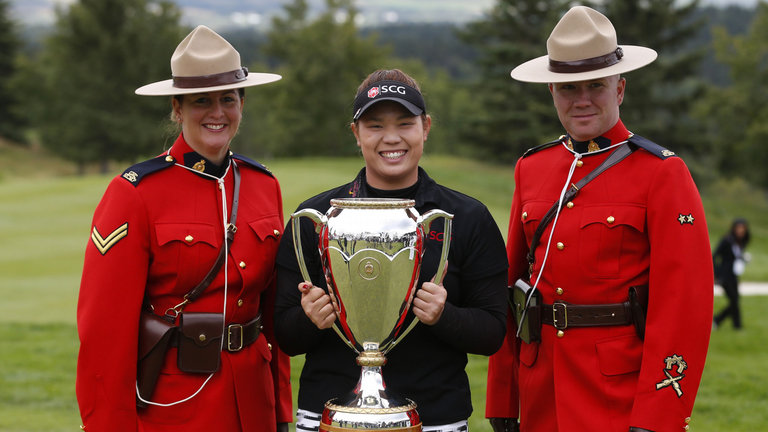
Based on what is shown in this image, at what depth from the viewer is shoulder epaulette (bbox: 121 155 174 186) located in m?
3.46

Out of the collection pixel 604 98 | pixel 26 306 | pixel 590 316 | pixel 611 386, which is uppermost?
pixel 604 98

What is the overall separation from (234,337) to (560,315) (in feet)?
4.15

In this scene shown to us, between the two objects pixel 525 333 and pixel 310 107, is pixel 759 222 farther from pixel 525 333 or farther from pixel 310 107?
pixel 525 333

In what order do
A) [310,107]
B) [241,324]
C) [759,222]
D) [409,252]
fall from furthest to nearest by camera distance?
[310,107] → [759,222] → [241,324] → [409,252]

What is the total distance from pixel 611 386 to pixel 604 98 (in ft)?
3.58

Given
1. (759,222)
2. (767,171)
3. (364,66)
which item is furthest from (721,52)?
(364,66)

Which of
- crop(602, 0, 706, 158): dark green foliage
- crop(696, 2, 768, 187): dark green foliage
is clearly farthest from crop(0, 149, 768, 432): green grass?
crop(696, 2, 768, 187): dark green foliage

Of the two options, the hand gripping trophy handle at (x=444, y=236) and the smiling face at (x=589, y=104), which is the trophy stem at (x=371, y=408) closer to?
the hand gripping trophy handle at (x=444, y=236)

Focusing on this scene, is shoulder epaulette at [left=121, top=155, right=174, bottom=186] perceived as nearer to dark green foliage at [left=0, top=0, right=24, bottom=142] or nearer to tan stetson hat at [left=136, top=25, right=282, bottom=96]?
tan stetson hat at [left=136, top=25, right=282, bottom=96]

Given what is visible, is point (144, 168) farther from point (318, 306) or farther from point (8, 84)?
point (8, 84)

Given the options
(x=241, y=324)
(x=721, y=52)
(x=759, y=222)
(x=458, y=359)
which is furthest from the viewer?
(x=721, y=52)

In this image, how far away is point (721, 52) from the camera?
48.1m

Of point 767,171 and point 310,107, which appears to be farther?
point 310,107

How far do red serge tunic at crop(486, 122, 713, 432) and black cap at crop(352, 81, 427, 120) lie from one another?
767 mm
